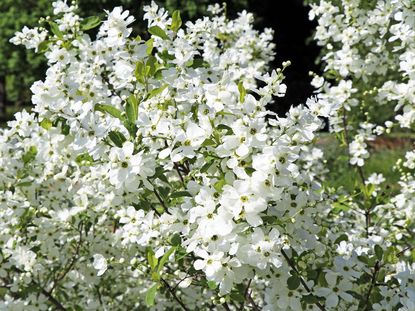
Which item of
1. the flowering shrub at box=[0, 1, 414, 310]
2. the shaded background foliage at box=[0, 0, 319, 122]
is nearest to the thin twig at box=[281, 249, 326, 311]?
the flowering shrub at box=[0, 1, 414, 310]

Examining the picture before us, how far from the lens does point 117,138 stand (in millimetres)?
2096

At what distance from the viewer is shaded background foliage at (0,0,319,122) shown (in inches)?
508

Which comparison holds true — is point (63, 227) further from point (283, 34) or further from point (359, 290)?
point (283, 34)

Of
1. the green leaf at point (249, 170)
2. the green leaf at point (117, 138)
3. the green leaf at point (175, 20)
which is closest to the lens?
the green leaf at point (249, 170)

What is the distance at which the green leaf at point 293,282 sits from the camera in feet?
7.11

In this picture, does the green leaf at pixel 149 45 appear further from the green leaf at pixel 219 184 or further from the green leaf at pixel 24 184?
the green leaf at pixel 24 184

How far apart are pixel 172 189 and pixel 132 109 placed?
603mm

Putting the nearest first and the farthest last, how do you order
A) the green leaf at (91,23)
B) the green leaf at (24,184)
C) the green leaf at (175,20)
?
the green leaf at (175,20) → the green leaf at (91,23) → the green leaf at (24,184)

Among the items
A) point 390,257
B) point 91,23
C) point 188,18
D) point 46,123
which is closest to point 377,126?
point 390,257

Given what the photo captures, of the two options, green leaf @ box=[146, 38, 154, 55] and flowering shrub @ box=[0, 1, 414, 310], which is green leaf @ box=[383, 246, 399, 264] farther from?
green leaf @ box=[146, 38, 154, 55]

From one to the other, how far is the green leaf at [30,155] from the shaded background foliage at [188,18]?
19.2 feet

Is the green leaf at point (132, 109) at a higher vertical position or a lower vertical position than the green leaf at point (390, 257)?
higher

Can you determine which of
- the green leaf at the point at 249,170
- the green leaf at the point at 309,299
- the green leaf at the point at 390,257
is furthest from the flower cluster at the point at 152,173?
the green leaf at the point at 390,257

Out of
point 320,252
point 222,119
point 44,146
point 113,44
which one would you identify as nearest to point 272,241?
point 222,119
